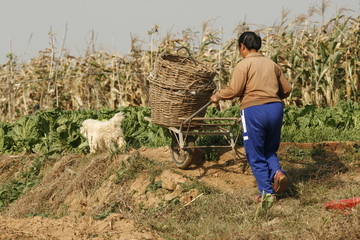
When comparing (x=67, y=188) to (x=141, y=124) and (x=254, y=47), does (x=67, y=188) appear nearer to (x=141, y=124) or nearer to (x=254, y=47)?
(x=141, y=124)

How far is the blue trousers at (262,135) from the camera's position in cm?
640

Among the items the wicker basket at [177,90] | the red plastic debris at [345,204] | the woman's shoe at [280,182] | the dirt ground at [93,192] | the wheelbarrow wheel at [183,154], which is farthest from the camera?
the wheelbarrow wheel at [183,154]

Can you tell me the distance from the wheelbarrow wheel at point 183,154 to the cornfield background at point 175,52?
4.20 metres

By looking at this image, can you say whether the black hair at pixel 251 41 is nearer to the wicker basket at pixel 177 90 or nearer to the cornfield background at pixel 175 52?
the wicker basket at pixel 177 90

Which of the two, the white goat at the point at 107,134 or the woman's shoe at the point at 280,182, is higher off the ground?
the woman's shoe at the point at 280,182

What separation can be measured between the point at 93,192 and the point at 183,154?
1.36 meters

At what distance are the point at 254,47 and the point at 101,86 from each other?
1011 cm

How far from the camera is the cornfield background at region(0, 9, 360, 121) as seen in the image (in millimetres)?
13086

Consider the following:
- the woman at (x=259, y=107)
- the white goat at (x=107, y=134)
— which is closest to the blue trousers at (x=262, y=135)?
the woman at (x=259, y=107)

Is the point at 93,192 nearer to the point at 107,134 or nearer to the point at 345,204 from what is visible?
the point at 107,134

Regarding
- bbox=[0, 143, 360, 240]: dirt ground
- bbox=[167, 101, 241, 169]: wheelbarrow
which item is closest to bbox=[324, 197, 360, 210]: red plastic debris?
bbox=[0, 143, 360, 240]: dirt ground

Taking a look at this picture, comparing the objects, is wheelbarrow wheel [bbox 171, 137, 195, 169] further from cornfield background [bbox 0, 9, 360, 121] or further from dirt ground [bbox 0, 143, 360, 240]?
Result: cornfield background [bbox 0, 9, 360, 121]

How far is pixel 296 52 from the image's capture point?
13.0 m

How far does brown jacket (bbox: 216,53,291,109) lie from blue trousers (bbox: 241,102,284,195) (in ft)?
0.29
